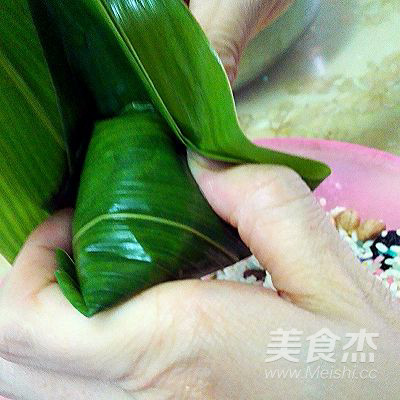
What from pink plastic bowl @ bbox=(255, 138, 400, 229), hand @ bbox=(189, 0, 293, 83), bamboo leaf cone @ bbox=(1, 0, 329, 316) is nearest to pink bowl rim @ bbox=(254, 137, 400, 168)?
pink plastic bowl @ bbox=(255, 138, 400, 229)

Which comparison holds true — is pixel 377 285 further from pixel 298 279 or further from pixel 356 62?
pixel 356 62

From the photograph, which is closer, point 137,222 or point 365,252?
point 137,222

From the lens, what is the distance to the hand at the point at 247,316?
33 centimetres

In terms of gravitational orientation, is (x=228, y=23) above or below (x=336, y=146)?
above

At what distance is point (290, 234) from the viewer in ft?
1.11

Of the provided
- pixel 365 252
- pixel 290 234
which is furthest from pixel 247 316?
pixel 365 252

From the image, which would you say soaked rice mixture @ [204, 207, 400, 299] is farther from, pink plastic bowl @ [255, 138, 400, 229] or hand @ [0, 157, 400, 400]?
hand @ [0, 157, 400, 400]

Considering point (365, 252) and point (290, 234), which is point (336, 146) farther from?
point (290, 234)

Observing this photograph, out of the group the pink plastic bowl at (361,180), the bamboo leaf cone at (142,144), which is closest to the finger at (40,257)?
the bamboo leaf cone at (142,144)

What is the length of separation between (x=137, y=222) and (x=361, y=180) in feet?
1.33

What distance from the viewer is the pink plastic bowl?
0.66m

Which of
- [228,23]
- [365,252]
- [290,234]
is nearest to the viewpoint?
[290,234]

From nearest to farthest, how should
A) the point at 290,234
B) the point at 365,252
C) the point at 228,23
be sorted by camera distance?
1. the point at 290,234
2. the point at 228,23
3. the point at 365,252

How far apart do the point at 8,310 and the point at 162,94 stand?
0.18 metres
